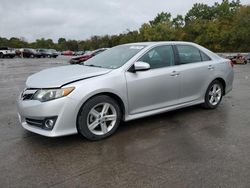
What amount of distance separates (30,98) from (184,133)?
8.33ft

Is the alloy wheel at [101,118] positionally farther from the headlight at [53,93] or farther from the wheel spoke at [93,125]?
the headlight at [53,93]

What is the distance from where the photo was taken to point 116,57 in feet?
18.1

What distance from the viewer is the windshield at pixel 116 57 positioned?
520 cm

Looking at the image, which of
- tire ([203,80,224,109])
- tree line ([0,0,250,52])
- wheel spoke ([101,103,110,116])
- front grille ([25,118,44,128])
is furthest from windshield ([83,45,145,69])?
tree line ([0,0,250,52])

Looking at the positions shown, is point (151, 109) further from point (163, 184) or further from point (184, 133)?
point (163, 184)

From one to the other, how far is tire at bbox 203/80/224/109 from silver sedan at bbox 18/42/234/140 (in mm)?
23

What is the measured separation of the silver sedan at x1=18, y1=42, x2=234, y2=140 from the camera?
4.28 metres

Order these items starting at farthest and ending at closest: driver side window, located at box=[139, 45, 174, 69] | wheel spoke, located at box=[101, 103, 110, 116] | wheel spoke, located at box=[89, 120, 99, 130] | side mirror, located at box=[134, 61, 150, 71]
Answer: driver side window, located at box=[139, 45, 174, 69] < side mirror, located at box=[134, 61, 150, 71] < wheel spoke, located at box=[101, 103, 110, 116] < wheel spoke, located at box=[89, 120, 99, 130]

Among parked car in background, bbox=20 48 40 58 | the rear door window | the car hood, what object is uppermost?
the rear door window

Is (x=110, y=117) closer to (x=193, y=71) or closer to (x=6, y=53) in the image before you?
(x=193, y=71)

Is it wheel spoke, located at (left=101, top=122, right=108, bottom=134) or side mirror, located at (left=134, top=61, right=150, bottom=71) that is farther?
side mirror, located at (left=134, top=61, right=150, bottom=71)

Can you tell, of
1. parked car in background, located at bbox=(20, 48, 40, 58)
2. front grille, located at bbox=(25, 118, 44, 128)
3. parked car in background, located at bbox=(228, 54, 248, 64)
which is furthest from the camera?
parked car in background, located at bbox=(20, 48, 40, 58)

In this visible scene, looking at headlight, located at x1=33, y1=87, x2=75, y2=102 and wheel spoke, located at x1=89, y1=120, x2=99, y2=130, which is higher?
headlight, located at x1=33, y1=87, x2=75, y2=102

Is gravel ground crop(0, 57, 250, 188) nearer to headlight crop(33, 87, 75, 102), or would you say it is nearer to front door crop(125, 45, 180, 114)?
front door crop(125, 45, 180, 114)
